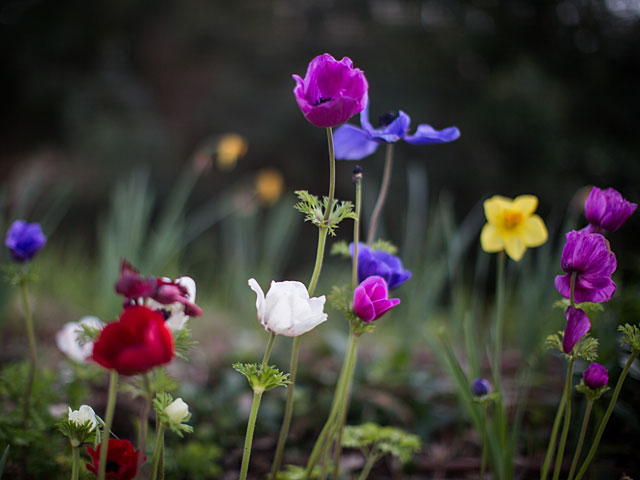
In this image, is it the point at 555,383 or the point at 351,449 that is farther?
the point at 555,383

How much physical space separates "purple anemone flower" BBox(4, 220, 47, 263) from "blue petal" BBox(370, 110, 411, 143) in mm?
621

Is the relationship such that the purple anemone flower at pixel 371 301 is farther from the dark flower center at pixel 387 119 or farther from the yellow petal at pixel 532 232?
the yellow petal at pixel 532 232

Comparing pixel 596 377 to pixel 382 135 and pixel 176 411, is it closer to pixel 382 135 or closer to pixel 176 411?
pixel 382 135

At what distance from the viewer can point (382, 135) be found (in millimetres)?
645

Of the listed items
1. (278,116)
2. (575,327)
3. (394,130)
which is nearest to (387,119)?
(394,130)

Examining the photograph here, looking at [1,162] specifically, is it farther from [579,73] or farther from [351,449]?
[579,73]

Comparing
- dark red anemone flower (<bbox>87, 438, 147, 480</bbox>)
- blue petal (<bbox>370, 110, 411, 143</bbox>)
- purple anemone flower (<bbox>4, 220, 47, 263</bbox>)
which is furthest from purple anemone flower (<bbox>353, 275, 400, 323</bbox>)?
purple anemone flower (<bbox>4, 220, 47, 263</bbox>)

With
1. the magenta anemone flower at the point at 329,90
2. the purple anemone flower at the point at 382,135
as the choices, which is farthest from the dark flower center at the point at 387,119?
the magenta anemone flower at the point at 329,90

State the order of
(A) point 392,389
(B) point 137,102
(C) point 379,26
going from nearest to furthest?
(A) point 392,389 < (C) point 379,26 < (B) point 137,102

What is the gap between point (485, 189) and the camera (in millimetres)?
3334

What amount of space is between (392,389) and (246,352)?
50 centimetres

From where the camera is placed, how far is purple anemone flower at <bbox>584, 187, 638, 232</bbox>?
2.06 feet

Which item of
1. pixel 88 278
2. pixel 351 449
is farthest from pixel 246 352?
pixel 88 278

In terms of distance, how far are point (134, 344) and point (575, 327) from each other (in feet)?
1.80
